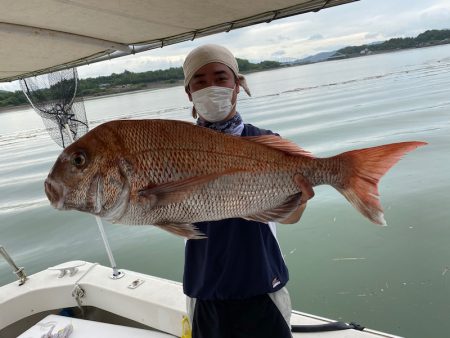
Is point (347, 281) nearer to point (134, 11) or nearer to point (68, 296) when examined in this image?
point (68, 296)

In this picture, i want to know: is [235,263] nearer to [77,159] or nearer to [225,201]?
[225,201]

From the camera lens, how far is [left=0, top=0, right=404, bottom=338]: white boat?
2.40 metres

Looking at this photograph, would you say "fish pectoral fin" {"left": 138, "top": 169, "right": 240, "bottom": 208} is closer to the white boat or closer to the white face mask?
the white face mask

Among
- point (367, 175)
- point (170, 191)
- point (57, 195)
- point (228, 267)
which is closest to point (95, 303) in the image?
point (228, 267)

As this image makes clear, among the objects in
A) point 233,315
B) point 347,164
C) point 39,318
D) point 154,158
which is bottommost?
point 39,318

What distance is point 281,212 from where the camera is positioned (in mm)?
1657

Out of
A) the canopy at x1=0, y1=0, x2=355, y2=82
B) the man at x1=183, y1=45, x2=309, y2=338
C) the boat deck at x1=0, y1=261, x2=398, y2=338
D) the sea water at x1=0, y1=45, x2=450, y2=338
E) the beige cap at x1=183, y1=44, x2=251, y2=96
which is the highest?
the canopy at x1=0, y1=0, x2=355, y2=82

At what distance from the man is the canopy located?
61cm

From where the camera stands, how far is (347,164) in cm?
165

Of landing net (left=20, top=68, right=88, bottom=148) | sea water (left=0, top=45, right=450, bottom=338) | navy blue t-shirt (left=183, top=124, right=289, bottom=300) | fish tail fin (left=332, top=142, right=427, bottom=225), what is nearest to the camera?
fish tail fin (left=332, top=142, right=427, bottom=225)

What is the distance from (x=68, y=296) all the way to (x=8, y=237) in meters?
6.92

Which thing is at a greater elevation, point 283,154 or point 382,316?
point 283,154

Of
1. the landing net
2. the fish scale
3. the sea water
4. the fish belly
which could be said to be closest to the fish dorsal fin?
the fish scale

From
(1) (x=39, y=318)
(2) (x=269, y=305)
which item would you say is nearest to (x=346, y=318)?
(2) (x=269, y=305)
